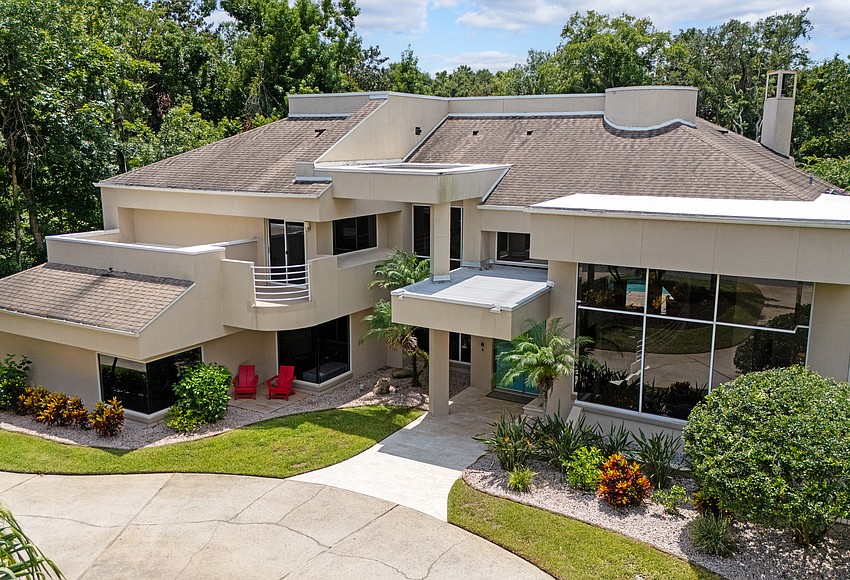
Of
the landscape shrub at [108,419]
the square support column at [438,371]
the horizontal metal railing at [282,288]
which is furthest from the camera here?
the horizontal metal railing at [282,288]

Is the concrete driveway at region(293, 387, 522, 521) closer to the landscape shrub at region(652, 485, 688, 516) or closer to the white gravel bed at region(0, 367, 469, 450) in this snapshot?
the white gravel bed at region(0, 367, 469, 450)

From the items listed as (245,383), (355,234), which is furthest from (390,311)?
(245,383)

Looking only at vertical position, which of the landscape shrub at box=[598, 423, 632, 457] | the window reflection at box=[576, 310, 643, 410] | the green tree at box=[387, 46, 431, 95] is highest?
the green tree at box=[387, 46, 431, 95]

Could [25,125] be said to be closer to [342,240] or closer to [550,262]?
[342,240]

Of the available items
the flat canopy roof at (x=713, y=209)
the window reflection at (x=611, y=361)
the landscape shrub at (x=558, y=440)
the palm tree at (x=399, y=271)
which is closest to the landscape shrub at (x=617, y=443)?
the landscape shrub at (x=558, y=440)

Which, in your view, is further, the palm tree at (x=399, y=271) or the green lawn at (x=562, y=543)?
the palm tree at (x=399, y=271)

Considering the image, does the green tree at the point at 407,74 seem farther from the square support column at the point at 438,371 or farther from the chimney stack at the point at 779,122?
the square support column at the point at 438,371

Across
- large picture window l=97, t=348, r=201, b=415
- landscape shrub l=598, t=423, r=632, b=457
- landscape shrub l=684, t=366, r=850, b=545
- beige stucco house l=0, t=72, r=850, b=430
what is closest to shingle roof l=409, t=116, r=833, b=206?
beige stucco house l=0, t=72, r=850, b=430
